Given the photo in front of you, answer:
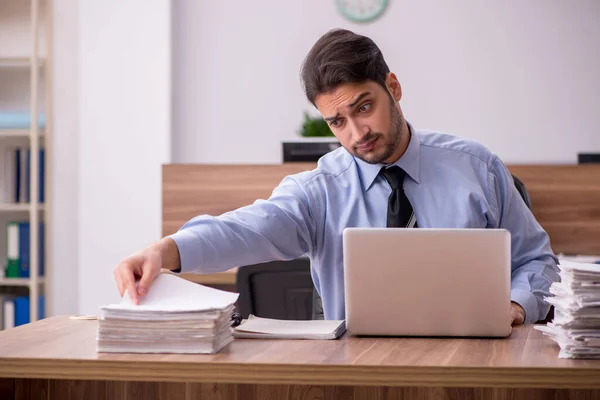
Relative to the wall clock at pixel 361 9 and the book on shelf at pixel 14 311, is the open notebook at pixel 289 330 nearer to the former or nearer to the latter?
the book on shelf at pixel 14 311

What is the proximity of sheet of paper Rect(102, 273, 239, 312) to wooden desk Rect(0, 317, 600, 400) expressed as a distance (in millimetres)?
82

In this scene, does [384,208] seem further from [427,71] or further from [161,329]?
[427,71]

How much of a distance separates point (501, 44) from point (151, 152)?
217 centimetres

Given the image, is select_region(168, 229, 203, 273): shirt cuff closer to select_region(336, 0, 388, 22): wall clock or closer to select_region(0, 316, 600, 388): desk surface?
select_region(0, 316, 600, 388): desk surface

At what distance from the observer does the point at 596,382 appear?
1.26m

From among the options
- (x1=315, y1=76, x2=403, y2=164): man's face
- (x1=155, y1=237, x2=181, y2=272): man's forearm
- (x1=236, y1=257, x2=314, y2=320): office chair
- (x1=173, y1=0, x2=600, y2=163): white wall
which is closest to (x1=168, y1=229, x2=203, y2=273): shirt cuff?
(x1=155, y1=237, x2=181, y2=272): man's forearm

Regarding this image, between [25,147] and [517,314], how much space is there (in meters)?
3.84

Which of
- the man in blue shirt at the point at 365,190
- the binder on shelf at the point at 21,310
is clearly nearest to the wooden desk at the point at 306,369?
the man in blue shirt at the point at 365,190

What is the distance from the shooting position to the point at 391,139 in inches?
81.8

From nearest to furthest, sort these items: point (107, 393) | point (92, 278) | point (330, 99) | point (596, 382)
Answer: point (596, 382) → point (107, 393) → point (330, 99) → point (92, 278)

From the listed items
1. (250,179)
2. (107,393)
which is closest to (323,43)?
(107,393)

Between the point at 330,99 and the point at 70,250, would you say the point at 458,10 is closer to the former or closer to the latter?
the point at 70,250

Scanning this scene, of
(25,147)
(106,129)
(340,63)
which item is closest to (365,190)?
(340,63)

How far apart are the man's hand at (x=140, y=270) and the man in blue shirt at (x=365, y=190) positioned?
299mm
